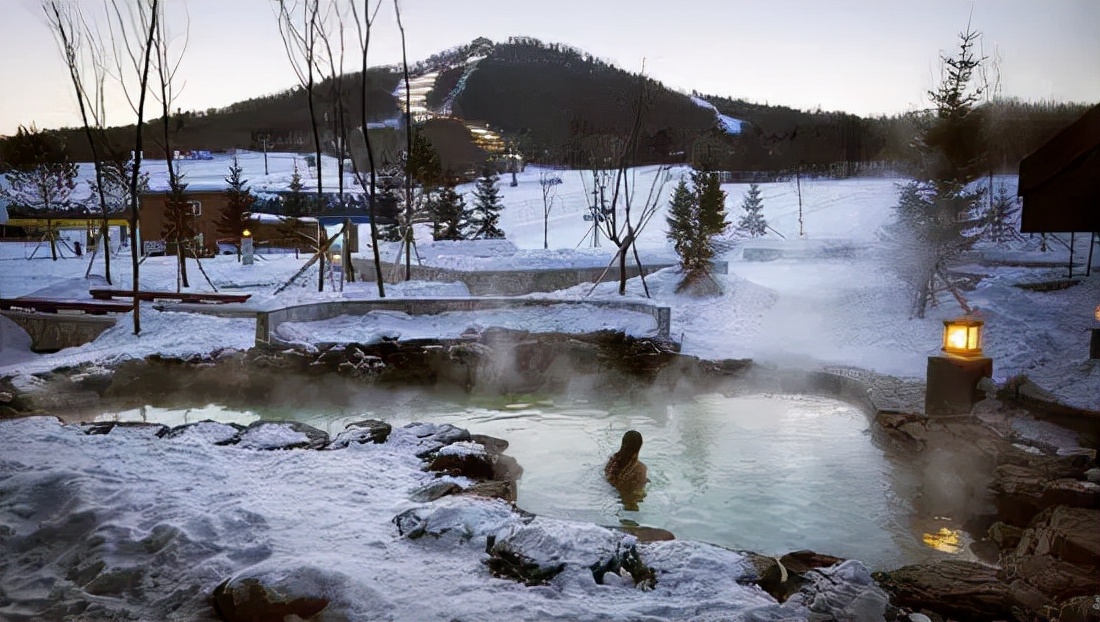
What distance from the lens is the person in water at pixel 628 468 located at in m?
4.46

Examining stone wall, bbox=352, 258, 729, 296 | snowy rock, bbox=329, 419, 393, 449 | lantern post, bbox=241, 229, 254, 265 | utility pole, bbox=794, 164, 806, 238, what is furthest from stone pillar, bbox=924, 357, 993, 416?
utility pole, bbox=794, 164, 806, 238

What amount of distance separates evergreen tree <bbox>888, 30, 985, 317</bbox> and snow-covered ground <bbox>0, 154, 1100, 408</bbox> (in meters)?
0.74

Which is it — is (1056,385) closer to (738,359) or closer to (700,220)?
(738,359)

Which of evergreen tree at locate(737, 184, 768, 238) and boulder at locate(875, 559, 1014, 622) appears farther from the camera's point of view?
evergreen tree at locate(737, 184, 768, 238)

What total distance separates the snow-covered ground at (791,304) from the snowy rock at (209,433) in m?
2.84

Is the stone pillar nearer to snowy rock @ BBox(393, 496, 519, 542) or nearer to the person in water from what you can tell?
the person in water

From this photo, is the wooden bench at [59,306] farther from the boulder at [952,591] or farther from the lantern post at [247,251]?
the boulder at [952,591]

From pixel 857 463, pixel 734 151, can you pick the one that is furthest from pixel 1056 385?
pixel 734 151

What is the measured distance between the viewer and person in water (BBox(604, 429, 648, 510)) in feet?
14.6

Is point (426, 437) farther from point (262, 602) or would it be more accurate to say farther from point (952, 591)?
point (952, 591)

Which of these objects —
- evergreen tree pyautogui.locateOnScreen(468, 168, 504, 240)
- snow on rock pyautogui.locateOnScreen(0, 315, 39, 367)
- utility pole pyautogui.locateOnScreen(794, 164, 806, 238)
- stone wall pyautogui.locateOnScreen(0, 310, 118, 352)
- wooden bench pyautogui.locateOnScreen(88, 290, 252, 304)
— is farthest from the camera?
utility pole pyautogui.locateOnScreen(794, 164, 806, 238)

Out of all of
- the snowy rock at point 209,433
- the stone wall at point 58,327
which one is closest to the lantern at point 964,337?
the snowy rock at point 209,433

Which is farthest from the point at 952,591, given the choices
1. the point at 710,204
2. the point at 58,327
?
the point at 710,204

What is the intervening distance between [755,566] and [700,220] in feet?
34.5
